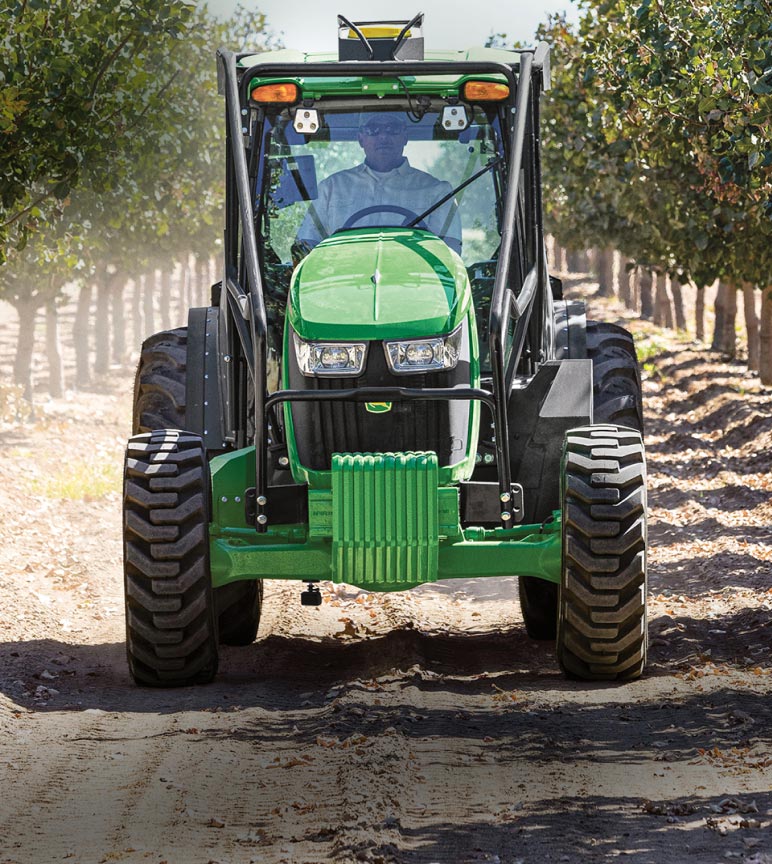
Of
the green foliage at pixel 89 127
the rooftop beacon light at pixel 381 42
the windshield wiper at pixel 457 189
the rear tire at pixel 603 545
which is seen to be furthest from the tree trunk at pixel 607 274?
the rear tire at pixel 603 545

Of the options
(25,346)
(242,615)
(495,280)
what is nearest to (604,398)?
(495,280)

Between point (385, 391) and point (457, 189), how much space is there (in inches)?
62.7

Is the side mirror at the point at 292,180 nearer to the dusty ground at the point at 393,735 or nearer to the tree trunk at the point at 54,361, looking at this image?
the dusty ground at the point at 393,735

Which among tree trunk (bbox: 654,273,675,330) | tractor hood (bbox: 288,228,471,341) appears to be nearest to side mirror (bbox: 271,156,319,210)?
tractor hood (bbox: 288,228,471,341)

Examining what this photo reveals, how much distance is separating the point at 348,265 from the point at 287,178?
0.99 metres

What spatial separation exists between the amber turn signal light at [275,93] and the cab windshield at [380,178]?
11 centimetres

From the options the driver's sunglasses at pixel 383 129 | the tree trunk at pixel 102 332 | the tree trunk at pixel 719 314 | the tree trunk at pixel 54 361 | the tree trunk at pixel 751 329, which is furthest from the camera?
the tree trunk at pixel 102 332

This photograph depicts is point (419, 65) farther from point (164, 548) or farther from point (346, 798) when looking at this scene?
point (346, 798)

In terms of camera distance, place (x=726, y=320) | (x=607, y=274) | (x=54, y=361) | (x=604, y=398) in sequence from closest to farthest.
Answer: (x=604, y=398) < (x=726, y=320) < (x=54, y=361) < (x=607, y=274)

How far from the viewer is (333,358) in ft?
23.0

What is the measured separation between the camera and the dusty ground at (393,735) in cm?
496

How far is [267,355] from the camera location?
7363mm

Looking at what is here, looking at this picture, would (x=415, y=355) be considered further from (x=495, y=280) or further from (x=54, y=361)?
(x=54, y=361)

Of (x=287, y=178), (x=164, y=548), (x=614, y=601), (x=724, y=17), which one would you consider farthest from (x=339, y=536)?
(x=724, y=17)
